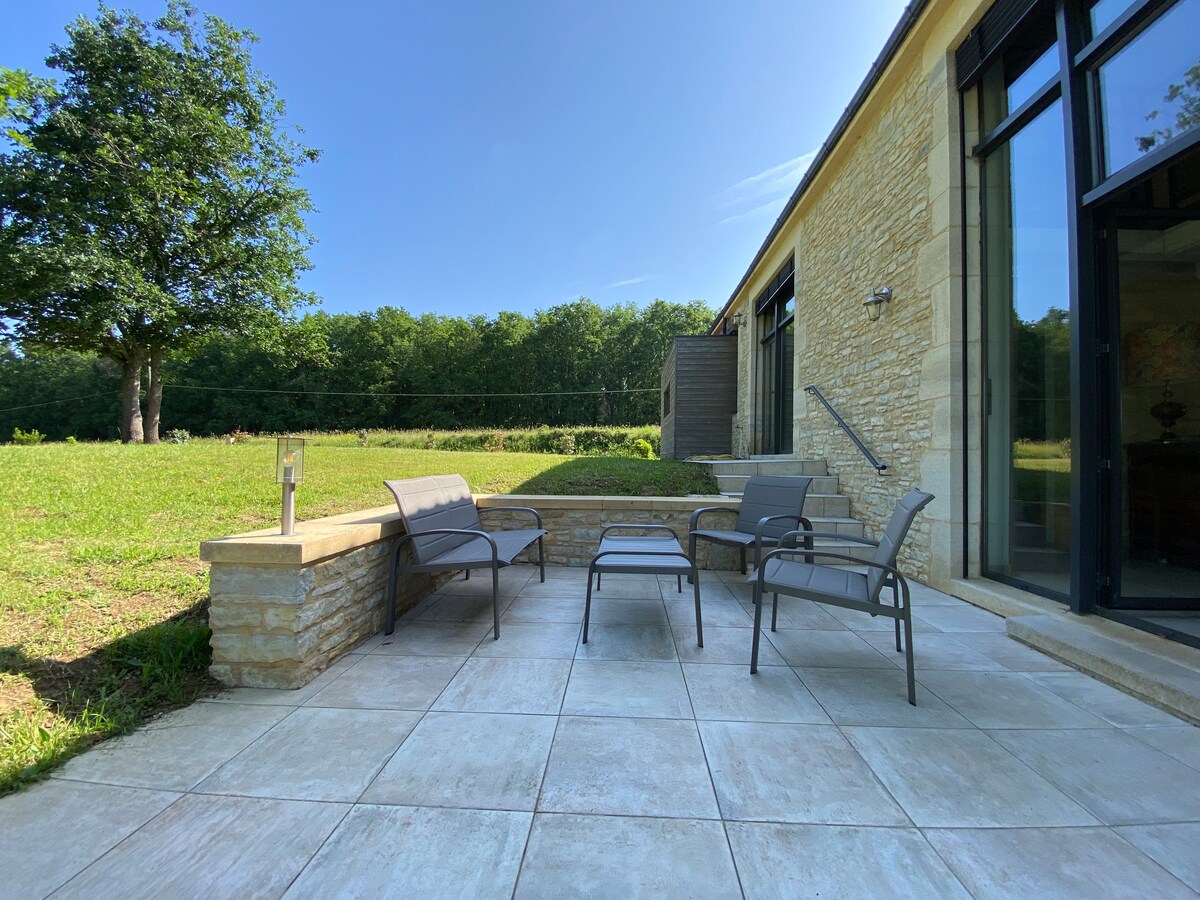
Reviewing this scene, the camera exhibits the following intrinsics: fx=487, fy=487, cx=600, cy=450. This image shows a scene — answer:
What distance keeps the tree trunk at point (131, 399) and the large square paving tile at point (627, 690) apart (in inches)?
694

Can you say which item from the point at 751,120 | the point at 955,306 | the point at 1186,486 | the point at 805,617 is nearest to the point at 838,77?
the point at 751,120

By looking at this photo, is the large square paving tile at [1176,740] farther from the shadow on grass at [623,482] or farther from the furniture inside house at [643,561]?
the shadow on grass at [623,482]

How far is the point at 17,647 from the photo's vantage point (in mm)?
2457

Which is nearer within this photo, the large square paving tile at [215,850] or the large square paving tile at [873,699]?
the large square paving tile at [215,850]

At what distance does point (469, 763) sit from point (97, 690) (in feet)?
6.24

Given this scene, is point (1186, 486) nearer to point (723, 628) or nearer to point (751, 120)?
point (723, 628)

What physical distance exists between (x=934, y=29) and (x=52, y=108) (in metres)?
21.3

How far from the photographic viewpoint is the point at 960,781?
1.69 meters

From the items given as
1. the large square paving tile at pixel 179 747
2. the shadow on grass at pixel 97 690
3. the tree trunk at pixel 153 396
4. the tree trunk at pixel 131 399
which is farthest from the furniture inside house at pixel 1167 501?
the tree trunk at pixel 153 396

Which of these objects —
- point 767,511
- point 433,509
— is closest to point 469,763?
point 433,509

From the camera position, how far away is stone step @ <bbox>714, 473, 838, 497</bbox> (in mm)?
6043

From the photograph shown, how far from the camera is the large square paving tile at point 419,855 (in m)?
1.25

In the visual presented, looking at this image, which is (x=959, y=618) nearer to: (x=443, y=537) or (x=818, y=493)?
(x=818, y=493)

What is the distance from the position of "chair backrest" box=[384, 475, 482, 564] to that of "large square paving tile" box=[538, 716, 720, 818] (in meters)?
1.59
